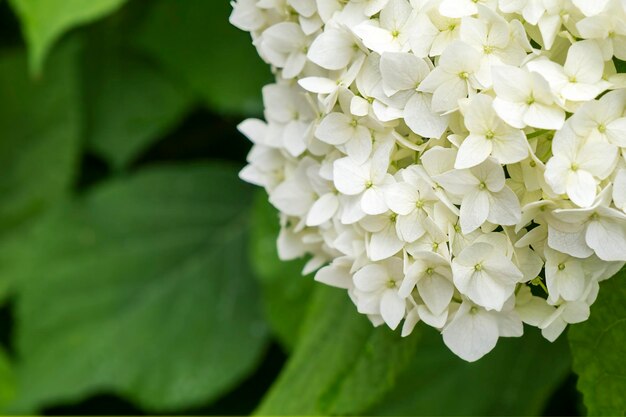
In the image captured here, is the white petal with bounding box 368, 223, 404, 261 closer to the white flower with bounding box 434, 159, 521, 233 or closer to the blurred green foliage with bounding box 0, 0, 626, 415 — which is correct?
the white flower with bounding box 434, 159, 521, 233

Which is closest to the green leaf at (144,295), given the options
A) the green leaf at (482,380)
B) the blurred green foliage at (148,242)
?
the blurred green foliage at (148,242)

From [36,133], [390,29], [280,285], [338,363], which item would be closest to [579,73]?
[390,29]

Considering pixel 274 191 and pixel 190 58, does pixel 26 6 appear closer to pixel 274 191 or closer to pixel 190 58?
pixel 190 58

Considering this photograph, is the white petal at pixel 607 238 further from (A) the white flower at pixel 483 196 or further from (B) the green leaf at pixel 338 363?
(B) the green leaf at pixel 338 363

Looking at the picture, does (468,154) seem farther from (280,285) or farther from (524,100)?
(280,285)

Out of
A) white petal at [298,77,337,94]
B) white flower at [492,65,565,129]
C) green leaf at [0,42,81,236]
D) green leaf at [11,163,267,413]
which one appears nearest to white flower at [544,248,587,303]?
white flower at [492,65,565,129]

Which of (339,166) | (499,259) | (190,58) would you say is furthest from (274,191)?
(190,58)
